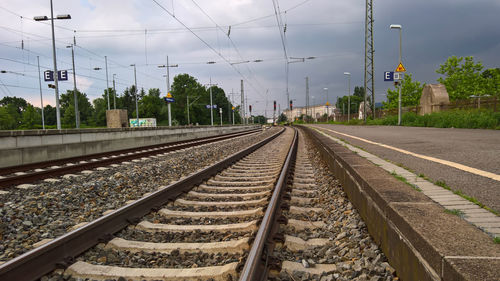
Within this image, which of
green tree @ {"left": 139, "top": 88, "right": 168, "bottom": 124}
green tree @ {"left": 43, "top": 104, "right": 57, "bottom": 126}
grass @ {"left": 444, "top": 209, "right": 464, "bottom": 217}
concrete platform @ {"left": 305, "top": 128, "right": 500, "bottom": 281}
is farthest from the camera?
green tree @ {"left": 43, "top": 104, "right": 57, "bottom": 126}

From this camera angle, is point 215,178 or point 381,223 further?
point 215,178

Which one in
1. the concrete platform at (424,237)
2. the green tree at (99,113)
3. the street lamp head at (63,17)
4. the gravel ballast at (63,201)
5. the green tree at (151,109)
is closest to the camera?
the concrete platform at (424,237)

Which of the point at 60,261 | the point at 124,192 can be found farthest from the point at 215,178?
the point at 60,261

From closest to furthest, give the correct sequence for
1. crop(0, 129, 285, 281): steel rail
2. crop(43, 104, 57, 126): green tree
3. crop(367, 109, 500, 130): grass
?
crop(0, 129, 285, 281): steel rail
crop(367, 109, 500, 130): grass
crop(43, 104, 57, 126): green tree

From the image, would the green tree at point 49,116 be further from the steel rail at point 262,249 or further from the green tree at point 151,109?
the steel rail at point 262,249

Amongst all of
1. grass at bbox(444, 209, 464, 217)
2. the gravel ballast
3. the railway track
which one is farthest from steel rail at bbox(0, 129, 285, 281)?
grass at bbox(444, 209, 464, 217)

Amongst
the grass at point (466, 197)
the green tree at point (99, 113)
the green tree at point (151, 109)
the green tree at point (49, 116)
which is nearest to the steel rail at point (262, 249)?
the grass at point (466, 197)

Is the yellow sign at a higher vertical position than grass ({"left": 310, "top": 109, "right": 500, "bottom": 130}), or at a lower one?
higher

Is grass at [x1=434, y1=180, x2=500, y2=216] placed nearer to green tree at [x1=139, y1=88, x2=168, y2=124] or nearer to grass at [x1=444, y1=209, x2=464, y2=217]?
grass at [x1=444, y1=209, x2=464, y2=217]

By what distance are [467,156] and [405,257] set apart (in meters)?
5.45

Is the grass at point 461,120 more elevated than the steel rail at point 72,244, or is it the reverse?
the grass at point 461,120

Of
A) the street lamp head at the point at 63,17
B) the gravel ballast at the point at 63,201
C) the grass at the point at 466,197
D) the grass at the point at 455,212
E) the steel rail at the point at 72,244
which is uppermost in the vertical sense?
the street lamp head at the point at 63,17

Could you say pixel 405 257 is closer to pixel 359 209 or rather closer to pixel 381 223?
pixel 381 223

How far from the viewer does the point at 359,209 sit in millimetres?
4199
